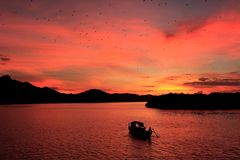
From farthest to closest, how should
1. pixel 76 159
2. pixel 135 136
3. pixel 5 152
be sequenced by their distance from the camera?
pixel 135 136 → pixel 5 152 → pixel 76 159

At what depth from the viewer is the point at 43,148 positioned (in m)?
63.8

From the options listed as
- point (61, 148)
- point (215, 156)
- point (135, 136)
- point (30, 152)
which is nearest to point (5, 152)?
point (30, 152)

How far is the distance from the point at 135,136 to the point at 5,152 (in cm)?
3467

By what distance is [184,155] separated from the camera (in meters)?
54.7

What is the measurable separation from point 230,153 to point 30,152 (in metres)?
40.5

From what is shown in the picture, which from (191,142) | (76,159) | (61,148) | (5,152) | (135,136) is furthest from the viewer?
(135,136)

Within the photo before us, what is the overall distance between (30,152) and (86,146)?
13069 mm

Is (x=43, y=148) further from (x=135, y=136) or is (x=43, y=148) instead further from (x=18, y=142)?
(x=135, y=136)

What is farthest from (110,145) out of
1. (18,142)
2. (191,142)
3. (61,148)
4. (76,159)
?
(18,142)

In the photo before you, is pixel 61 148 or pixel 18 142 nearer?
pixel 61 148

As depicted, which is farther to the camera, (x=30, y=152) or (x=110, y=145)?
(x=110, y=145)

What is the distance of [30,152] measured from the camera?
195 ft

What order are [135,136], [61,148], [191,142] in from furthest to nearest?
[135,136] → [191,142] → [61,148]

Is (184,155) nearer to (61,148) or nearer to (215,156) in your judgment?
(215,156)
